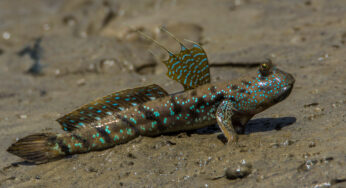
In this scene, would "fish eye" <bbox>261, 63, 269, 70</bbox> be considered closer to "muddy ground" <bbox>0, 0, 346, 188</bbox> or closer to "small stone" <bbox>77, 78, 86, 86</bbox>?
"muddy ground" <bbox>0, 0, 346, 188</bbox>

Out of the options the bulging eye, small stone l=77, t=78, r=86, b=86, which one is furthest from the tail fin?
small stone l=77, t=78, r=86, b=86

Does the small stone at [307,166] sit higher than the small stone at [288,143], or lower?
higher

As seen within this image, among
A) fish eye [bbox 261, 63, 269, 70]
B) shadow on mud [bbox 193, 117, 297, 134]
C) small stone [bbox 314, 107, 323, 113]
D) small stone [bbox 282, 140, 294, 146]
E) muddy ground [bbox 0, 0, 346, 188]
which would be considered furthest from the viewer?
small stone [bbox 314, 107, 323, 113]

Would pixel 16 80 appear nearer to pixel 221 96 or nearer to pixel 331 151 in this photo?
pixel 221 96

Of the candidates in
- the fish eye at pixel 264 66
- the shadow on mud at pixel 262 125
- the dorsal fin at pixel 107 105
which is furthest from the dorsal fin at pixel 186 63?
the shadow on mud at pixel 262 125

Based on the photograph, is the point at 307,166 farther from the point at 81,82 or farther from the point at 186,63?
the point at 81,82

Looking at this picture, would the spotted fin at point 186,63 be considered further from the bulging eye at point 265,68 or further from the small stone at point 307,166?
the small stone at point 307,166
